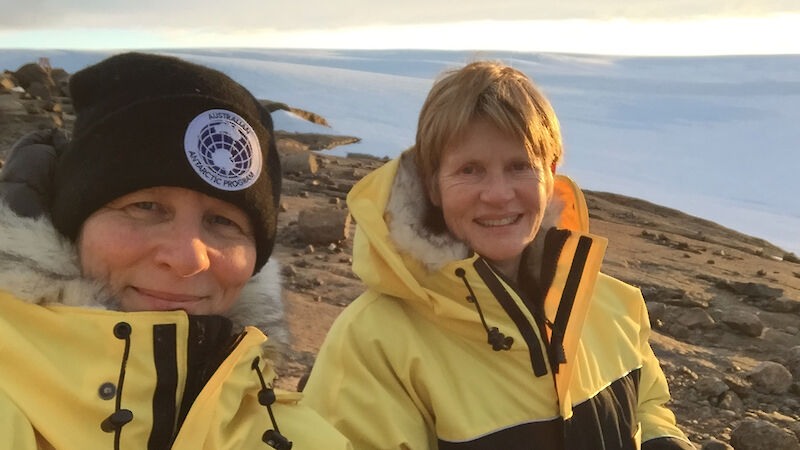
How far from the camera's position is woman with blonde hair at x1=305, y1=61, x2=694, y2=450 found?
6.81 ft

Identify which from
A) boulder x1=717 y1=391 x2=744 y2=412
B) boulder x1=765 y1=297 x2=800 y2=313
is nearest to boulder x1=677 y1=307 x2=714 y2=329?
boulder x1=765 y1=297 x2=800 y2=313

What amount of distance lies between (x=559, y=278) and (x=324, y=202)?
6.04 m

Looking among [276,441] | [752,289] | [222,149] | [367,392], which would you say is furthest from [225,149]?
[752,289]

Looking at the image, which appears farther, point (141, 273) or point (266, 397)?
point (266, 397)

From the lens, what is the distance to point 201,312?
1.64 metres

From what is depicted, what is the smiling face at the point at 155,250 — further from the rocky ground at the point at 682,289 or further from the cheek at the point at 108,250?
the rocky ground at the point at 682,289

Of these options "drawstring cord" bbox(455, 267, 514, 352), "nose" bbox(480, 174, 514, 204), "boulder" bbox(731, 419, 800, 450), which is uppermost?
"nose" bbox(480, 174, 514, 204)

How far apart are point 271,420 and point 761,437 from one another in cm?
289

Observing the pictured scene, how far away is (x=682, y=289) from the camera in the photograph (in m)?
6.82

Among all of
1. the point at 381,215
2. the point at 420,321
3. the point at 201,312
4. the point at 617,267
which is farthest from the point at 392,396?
the point at 617,267

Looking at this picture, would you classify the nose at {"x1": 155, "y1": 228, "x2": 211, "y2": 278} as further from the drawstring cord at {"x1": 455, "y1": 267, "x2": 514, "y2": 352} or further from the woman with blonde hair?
the drawstring cord at {"x1": 455, "y1": 267, "x2": 514, "y2": 352}

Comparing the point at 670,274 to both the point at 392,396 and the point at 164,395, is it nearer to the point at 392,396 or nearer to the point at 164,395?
the point at 392,396

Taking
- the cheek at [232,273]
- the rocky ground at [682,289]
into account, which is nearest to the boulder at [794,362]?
the rocky ground at [682,289]

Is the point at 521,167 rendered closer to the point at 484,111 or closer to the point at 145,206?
the point at 484,111
